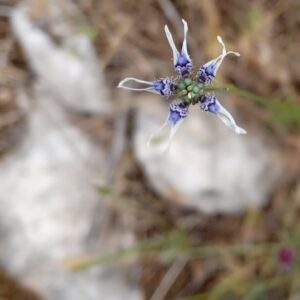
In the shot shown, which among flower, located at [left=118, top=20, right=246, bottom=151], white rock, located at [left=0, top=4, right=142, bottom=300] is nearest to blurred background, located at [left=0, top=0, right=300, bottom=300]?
white rock, located at [left=0, top=4, right=142, bottom=300]

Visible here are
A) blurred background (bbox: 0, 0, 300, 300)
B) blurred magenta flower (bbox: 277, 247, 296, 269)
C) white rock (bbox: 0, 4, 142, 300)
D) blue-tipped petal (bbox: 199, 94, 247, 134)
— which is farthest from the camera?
white rock (bbox: 0, 4, 142, 300)

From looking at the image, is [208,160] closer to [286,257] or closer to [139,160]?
[139,160]

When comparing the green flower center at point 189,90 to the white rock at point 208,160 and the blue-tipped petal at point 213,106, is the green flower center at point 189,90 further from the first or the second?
the white rock at point 208,160

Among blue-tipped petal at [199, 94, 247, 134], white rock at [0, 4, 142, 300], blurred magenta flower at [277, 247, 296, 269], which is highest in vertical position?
white rock at [0, 4, 142, 300]

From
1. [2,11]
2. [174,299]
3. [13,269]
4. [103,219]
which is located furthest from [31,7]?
[174,299]

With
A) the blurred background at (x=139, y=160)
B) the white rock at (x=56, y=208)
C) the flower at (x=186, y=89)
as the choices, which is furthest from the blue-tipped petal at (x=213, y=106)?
the white rock at (x=56, y=208)

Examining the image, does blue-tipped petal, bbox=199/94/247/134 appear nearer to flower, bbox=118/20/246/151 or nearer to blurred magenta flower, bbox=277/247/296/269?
flower, bbox=118/20/246/151
